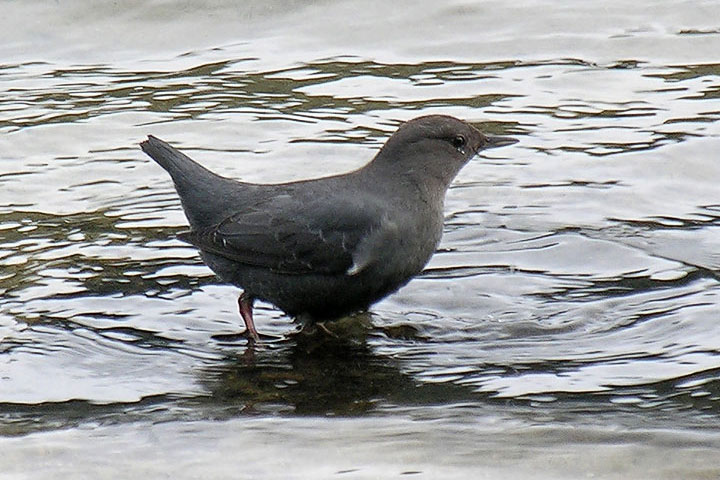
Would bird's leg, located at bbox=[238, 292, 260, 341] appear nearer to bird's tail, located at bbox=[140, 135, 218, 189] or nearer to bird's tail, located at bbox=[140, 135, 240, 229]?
bird's tail, located at bbox=[140, 135, 240, 229]

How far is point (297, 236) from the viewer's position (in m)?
5.25

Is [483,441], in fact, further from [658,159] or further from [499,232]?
[658,159]

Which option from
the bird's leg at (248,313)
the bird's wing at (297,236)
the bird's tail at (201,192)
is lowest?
the bird's leg at (248,313)

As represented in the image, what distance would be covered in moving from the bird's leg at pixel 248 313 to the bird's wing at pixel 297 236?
14cm

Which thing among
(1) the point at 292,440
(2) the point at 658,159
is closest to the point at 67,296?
(1) the point at 292,440

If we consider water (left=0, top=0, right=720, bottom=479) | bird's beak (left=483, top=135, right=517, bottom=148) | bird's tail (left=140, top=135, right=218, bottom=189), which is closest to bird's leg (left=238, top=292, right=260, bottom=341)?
water (left=0, top=0, right=720, bottom=479)

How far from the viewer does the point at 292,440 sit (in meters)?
4.04

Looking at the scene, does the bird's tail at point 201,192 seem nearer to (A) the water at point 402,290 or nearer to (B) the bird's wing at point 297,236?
(B) the bird's wing at point 297,236

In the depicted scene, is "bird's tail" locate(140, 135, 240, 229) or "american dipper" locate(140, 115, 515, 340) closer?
"american dipper" locate(140, 115, 515, 340)

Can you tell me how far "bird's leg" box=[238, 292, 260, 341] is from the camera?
5.09m

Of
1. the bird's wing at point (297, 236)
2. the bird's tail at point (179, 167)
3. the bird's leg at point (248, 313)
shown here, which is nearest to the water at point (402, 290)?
the bird's leg at point (248, 313)

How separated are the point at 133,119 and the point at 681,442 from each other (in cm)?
475

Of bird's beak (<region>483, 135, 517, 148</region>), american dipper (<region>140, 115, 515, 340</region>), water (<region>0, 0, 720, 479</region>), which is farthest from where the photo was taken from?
bird's beak (<region>483, 135, 517, 148</region>)

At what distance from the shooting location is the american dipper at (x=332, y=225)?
505 centimetres
